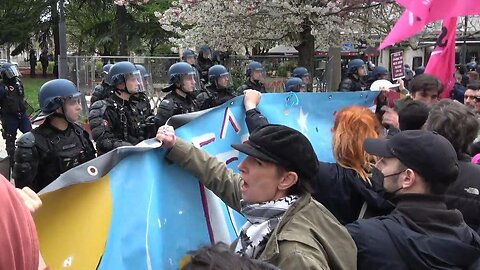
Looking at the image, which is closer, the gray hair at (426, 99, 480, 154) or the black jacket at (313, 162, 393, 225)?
the black jacket at (313, 162, 393, 225)

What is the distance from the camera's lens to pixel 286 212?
7.01 feet

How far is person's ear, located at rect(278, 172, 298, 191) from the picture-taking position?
7.41 feet

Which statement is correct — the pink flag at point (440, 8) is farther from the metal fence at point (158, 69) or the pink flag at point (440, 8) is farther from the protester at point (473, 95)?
the metal fence at point (158, 69)

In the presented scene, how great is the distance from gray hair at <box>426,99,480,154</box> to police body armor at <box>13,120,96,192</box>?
2.60 meters

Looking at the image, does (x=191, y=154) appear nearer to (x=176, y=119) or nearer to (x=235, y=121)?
(x=176, y=119)

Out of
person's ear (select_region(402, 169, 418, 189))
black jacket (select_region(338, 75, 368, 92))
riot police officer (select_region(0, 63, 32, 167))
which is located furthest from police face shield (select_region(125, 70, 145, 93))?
black jacket (select_region(338, 75, 368, 92))

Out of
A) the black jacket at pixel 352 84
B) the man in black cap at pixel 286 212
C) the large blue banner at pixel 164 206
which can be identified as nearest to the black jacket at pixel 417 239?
the man in black cap at pixel 286 212

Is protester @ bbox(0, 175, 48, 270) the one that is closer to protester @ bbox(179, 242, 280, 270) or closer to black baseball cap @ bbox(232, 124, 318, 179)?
protester @ bbox(179, 242, 280, 270)

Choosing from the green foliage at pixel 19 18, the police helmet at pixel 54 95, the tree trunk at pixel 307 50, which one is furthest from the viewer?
the green foliage at pixel 19 18

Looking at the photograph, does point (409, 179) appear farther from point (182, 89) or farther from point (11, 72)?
point (11, 72)

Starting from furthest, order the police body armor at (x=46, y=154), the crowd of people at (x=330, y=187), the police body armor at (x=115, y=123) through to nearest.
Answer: the police body armor at (x=115, y=123) < the police body armor at (x=46, y=154) < the crowd of people at (x=330, y=187)

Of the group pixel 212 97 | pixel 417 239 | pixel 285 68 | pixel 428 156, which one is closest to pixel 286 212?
pixel 417 239

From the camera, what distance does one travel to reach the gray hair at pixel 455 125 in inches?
122

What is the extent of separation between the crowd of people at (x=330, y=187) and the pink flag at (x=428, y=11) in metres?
1.10
